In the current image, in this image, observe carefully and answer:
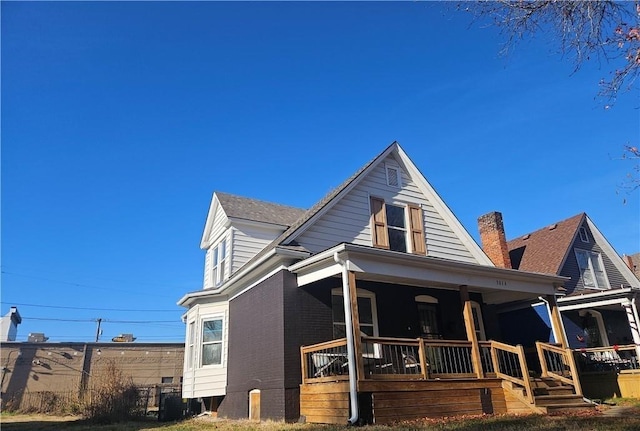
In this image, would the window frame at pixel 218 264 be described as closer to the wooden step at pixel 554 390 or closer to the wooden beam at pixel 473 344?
the wooden beam at pixel 473 344

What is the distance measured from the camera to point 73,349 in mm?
27938

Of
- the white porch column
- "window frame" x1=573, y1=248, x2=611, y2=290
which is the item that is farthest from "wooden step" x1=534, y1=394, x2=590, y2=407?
"window frame" x1=573, y1=248, x2=611, y2=290

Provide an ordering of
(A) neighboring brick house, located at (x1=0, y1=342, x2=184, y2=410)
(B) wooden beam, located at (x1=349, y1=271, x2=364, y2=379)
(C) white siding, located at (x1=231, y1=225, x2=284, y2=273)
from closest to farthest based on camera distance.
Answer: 1. (B) wooden beam, located at (x1=349, y1=271, x2=364, y2=379)
2. (C) white siding, located at (x1=231, y1=225, x2=284, y2=273)
3. (A) neighboring brick house, located at (x1=0, y1=342, x2=184, y2=410)

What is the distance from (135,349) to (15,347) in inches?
257

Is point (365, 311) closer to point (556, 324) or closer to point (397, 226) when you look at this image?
point (397, 226)

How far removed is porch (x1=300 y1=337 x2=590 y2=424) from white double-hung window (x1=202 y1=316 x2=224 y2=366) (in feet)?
15.5

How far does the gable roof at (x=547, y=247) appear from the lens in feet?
62.0

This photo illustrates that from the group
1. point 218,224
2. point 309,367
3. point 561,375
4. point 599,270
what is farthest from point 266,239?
point 599,270

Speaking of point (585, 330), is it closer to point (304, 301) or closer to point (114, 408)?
point (304, 301)

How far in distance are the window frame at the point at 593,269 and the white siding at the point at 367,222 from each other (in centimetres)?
771

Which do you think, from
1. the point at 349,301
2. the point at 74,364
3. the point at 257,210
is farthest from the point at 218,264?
the point at 74,364

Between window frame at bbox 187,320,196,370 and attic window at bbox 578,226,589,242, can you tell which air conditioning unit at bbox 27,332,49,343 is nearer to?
window frame at bbox 187,320,196,370

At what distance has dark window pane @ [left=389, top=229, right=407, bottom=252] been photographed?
44.7 ft

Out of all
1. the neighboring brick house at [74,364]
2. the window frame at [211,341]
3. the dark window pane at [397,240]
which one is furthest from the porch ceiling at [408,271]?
the neighboring brick house at [74,364]
